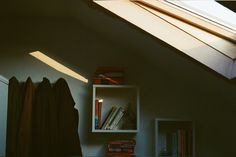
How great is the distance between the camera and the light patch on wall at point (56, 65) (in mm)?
3908

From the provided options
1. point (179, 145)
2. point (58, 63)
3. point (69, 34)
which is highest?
point (69, 34)

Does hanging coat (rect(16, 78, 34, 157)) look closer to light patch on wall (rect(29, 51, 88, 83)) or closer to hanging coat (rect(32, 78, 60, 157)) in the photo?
hanging coat (rect(32, 78, 60, 157))

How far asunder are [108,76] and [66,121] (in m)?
0.56

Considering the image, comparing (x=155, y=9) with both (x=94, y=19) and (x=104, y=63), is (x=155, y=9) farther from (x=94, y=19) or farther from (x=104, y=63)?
(x=104, y=63)

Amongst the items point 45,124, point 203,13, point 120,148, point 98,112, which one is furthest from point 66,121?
point 203,13

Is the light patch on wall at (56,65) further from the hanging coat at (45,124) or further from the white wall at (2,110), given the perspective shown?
the white wall at (2,110)

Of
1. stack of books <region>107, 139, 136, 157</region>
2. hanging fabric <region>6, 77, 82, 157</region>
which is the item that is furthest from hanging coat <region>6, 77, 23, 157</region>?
stack of books <region>107, 139, 136, 157</region>

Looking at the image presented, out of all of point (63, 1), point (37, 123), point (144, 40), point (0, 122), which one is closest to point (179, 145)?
point (144, 40)

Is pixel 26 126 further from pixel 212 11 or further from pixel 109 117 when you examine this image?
pixel 212 11

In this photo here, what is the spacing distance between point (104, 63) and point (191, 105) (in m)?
0.93

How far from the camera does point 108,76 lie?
12.3 feet

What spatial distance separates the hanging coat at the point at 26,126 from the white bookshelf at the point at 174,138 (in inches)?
44.8

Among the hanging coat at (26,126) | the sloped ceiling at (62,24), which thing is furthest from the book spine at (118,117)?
the hanging coat at (26,126)

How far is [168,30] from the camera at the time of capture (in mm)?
2746
